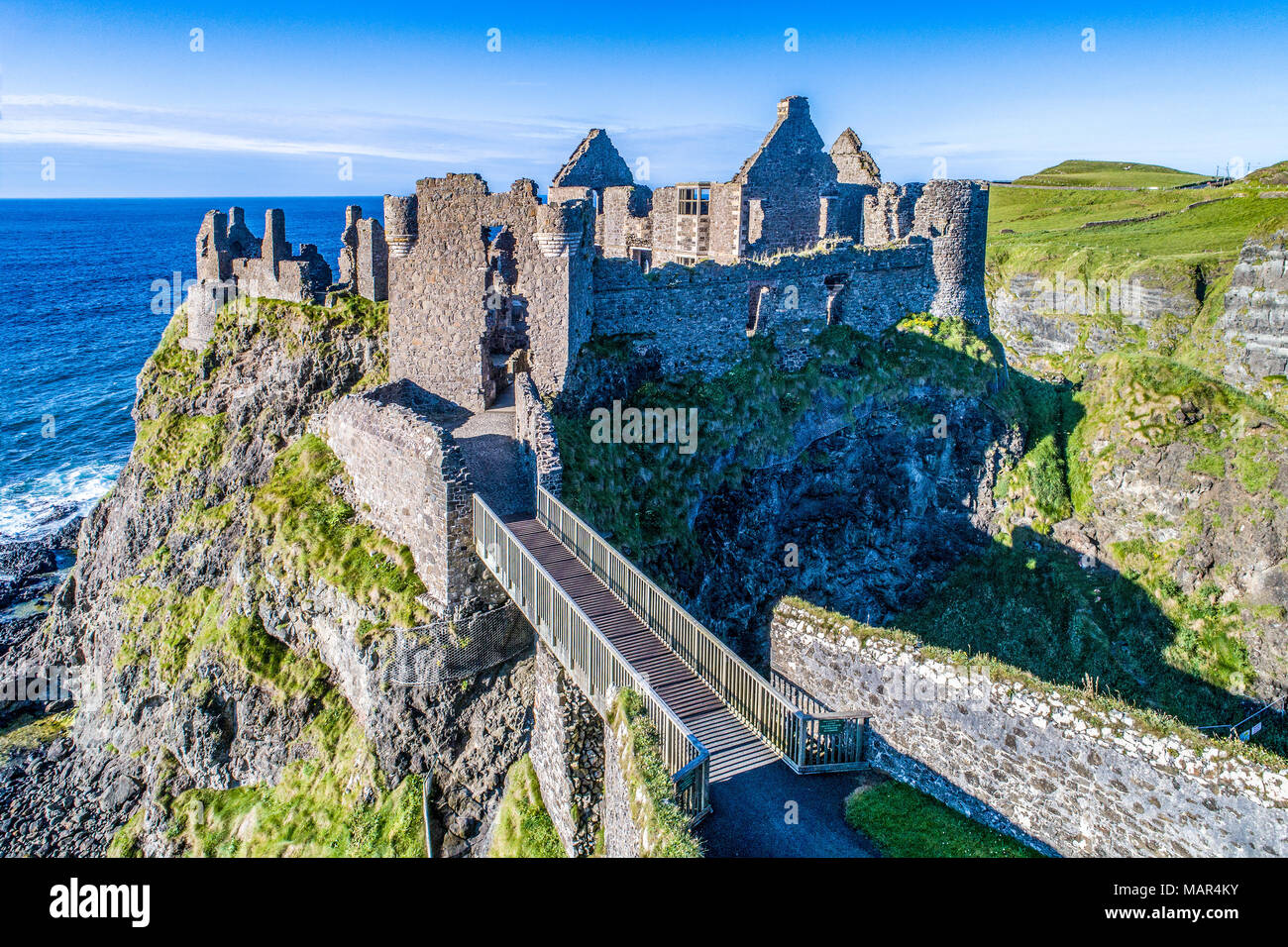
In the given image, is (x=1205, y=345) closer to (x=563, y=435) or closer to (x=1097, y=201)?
(x=563, y=435)

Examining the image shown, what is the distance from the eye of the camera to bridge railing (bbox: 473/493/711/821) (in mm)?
10969

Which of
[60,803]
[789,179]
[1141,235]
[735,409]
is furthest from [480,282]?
[1141,235]

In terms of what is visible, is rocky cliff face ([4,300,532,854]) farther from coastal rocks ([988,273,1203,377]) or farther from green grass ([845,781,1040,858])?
coastal rocks ([988,273,1203,377])

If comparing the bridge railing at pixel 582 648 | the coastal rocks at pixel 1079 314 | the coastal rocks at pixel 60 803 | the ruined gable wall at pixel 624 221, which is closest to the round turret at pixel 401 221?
the ruined gable wall at pixel 624 221

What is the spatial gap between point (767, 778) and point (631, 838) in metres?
2.10

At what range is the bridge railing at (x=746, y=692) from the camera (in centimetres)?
1227

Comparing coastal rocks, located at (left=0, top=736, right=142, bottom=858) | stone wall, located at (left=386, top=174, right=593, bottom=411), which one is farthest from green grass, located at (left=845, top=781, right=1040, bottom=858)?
coastal rocks, located at (left=0, top=736, right=142, bottom=858)

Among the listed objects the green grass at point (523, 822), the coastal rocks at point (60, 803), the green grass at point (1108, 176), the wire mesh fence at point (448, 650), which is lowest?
the coastal rocks at point (60, 803)

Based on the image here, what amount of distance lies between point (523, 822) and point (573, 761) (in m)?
2.21

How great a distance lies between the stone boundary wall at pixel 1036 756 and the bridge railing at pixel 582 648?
252cm

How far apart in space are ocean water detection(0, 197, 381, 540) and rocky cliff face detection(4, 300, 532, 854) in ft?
69.7

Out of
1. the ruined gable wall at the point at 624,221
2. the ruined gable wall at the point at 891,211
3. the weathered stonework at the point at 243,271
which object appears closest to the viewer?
the weathered stonework at the point at 243,271

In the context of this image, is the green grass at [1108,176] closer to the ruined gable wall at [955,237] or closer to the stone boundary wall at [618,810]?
the ruined gable wall at [955,237]

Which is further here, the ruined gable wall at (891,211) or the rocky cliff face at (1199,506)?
the ruined gable wall at (891,211)
